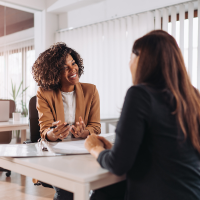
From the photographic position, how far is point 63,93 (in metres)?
1.81

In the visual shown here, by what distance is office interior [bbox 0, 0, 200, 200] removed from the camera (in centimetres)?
340

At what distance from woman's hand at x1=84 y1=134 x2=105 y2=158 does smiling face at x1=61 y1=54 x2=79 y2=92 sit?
76cm

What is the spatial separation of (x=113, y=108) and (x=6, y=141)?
176 cm

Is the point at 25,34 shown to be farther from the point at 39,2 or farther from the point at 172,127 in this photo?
the point at 172,127

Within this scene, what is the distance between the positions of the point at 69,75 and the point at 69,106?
0.22 metres

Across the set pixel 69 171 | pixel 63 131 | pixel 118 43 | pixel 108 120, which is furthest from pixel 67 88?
pixel 118 43

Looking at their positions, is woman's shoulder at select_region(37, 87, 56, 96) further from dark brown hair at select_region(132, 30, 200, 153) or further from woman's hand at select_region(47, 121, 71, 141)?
dark brown hair at select_region(132, 30, 200, 153)

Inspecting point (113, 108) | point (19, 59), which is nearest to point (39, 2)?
point (19, 59)

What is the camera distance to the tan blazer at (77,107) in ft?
5.35

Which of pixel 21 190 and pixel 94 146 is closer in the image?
pixel 94 146

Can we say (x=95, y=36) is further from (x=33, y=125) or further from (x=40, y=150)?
(x=40, y=150)

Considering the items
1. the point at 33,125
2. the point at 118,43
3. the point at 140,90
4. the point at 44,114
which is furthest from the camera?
the point at 118,43

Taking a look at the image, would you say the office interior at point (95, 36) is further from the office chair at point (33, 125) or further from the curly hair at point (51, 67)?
the curly hair at point (51, 67)

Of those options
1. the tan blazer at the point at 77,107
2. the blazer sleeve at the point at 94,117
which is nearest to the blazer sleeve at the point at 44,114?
the tan blazer at the point at 77,107
